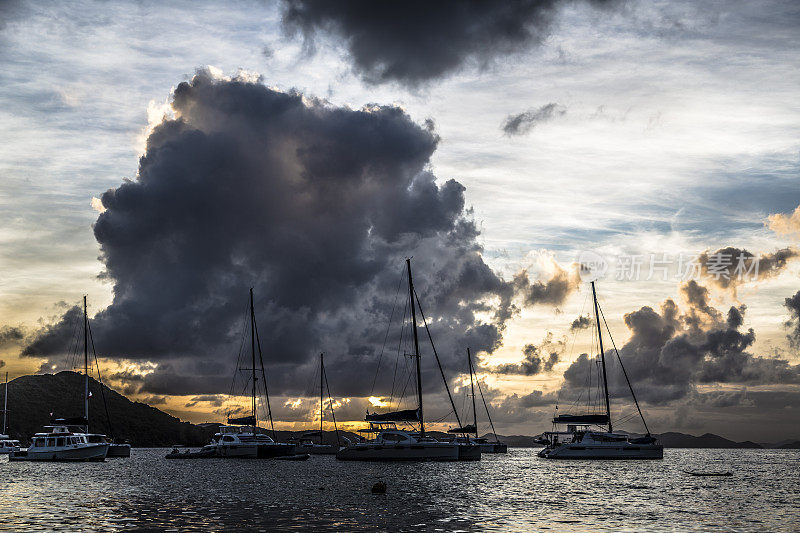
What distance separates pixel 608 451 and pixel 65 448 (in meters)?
81.5

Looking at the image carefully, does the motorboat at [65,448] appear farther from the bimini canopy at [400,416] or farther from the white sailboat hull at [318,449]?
the white sailboat hull at [318,449]

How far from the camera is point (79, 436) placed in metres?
112

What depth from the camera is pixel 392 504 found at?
52.8m

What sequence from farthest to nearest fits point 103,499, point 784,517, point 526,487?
point 526,487 → point 103,499 → point 784,517

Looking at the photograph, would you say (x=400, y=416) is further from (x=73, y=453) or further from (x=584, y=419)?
(x=73, y=453)

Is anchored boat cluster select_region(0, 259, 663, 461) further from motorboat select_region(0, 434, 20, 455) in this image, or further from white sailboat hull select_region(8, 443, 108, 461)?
motorboat select_region(0, 434, 20, 455)

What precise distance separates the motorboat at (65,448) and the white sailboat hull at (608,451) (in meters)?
72.6

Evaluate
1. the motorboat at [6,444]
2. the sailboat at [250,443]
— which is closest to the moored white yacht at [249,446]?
the sailboat at [250,443]

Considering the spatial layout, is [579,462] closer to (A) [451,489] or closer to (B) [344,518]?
(A) [451,489]

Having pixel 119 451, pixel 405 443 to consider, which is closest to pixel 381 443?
pixel 405 443

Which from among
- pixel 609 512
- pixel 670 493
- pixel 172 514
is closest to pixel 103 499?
pixel 172 514

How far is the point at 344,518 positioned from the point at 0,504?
25.0 metres

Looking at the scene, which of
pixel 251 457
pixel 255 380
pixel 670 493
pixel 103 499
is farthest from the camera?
pixel 255 380

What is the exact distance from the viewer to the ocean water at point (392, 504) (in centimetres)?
4269
